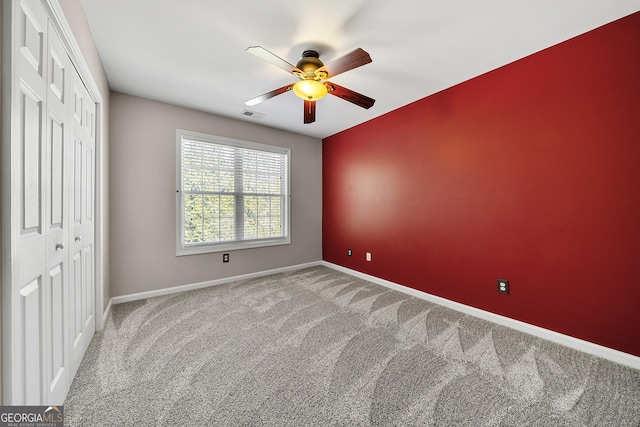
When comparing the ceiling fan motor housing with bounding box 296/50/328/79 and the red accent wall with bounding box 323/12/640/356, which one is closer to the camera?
the red accent wall with bounding box 323/12/640/356

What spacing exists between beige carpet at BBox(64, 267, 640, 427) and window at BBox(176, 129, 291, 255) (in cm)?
115

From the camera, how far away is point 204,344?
6.63 ft

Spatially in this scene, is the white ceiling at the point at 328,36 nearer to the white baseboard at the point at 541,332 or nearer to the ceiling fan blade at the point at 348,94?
the ceiling fan blade at the point at 348,94

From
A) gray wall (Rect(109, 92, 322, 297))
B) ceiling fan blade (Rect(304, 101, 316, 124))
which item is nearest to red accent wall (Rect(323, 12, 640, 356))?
ceiling fan blade (Rect(304, 101, 316, 124))

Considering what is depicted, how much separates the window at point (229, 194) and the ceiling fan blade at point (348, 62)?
212 cm

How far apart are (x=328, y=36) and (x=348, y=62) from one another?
13.1 inches

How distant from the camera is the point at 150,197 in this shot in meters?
3.03

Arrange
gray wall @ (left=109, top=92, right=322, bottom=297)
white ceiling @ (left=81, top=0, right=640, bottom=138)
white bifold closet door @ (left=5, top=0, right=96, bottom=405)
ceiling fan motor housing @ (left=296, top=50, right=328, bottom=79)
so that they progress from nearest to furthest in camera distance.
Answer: white bifold closet door @ (left=5, top=0, right=96, bottom=405)
white ceiling @ (left=81, top=0, right=640, bottom=138)
ceiling fan motor housing @ (left=296, top=50, right=328, bottom=79)
gray wall @ (left=109, top=92, right=322, bottom=297)

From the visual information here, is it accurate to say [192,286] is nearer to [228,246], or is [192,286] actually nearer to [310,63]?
[228,246]

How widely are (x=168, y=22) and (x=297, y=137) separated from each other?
104 inches

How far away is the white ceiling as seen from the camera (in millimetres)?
1662

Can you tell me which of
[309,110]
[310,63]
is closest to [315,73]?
[310,63]

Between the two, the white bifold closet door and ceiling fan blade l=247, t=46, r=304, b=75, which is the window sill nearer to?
the white bifold closet door

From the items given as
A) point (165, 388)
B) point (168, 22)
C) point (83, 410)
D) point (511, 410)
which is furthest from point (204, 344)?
point (168, 22)
